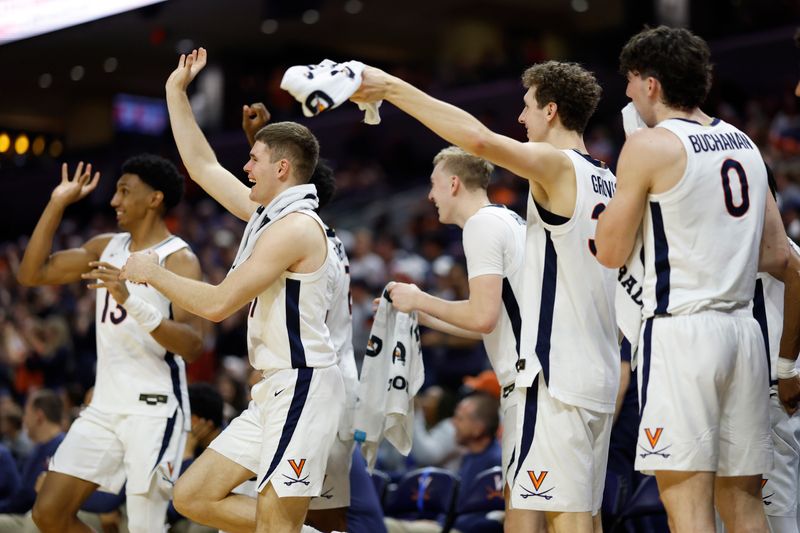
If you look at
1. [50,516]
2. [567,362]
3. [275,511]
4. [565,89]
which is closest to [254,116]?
[565,89]

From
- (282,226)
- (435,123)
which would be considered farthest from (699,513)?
(282,226)

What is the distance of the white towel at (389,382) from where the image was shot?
18.9 feet

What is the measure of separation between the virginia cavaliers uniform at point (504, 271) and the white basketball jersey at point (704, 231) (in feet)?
3.60

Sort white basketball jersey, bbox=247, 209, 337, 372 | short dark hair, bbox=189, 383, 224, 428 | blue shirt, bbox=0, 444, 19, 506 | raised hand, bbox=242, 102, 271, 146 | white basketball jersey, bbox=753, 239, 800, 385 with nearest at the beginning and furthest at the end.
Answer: white basketball jersey, bbox=753, 239, 800, 385, white basketball jersey, bbox=247, 209, 337, 372, raised hand, bbox=242, 102, 271, 146, short dark hair, bbox=189, 383, 224, 428, blue shirt, bbox=0, 444, 19, 506

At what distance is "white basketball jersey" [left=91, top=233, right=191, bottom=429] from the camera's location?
6.14 m

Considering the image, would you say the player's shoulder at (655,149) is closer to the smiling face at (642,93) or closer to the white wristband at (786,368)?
the smiling face at (642,93)

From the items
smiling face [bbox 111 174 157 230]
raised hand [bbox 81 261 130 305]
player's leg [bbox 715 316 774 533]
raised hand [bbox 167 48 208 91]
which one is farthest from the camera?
smiling face [bbox 111 174 157 230]

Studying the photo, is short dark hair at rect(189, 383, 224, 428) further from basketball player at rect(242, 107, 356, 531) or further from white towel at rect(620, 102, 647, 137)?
white towel at rect(620, 102, 647, 137)

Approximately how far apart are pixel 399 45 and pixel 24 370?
16.2 meters

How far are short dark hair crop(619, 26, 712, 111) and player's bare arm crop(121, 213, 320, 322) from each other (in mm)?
1714

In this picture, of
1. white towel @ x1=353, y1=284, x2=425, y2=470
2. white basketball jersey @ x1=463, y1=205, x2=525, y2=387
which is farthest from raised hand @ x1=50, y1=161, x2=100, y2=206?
white basketball jersey @ x1=463, y1=205, x2=525, y2=387

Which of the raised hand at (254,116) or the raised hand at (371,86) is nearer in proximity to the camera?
the raised hand at (371,86)

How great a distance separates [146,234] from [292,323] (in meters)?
1.86

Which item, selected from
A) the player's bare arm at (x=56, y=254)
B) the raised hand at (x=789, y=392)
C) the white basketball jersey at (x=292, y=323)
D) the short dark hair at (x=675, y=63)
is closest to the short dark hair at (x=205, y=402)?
the player's bare arm at (x=56, y=254)
